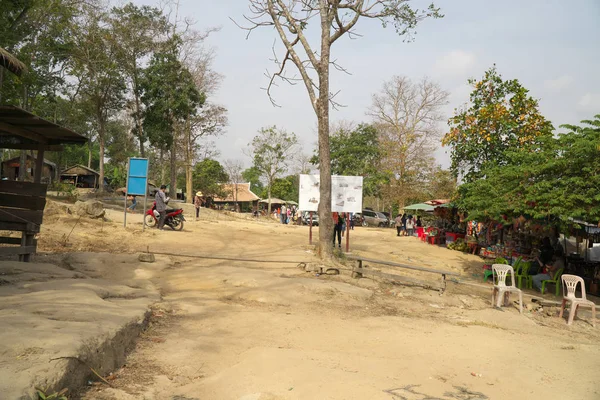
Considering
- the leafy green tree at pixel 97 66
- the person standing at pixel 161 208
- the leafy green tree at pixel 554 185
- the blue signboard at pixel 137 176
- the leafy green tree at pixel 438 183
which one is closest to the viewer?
the leafy green tree at pixel 554 185

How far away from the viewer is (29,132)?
26.4 feet

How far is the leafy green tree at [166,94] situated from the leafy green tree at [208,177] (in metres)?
16.2

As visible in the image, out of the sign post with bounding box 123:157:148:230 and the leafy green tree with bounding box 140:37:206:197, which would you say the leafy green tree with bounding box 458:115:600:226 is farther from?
the leafy green tree with bounding box 140:37:206:197

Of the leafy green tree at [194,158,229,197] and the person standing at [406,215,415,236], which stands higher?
the leafy green tree at [194,158,229,197]

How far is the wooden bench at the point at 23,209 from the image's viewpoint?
26.1 ft

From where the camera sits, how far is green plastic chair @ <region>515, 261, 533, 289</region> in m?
12.1

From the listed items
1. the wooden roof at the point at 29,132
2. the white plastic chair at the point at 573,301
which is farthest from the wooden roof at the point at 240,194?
the white plastic chair at the point at 573,301

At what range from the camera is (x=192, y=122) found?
120 feet

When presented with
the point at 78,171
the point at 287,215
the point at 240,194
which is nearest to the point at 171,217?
the point at 287,215

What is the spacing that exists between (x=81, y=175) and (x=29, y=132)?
42.2 meters

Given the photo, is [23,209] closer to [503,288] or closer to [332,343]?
[332,343]

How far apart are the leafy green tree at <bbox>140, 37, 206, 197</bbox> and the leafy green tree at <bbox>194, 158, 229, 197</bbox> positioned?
16.2m

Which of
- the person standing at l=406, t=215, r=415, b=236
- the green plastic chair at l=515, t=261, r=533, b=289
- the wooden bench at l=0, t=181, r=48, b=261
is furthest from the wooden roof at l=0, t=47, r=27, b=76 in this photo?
the person standing at l=406, t=215, r=415, b=236

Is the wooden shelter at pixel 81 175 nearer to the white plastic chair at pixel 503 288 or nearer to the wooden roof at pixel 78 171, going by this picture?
the wooden roof at pixel 78 171
